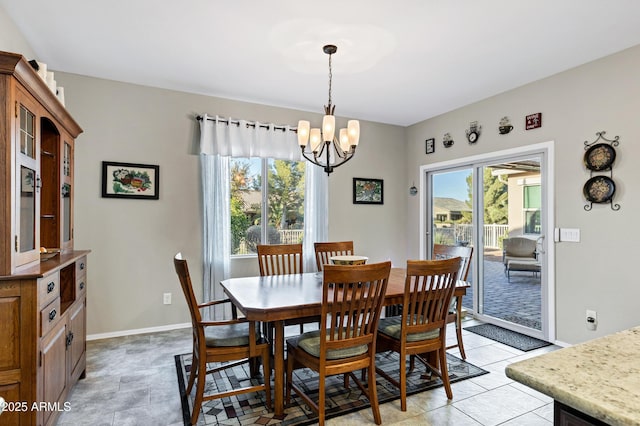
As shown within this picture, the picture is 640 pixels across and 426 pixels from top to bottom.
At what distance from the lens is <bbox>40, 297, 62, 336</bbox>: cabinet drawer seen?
185cm

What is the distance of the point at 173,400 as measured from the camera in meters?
2.46

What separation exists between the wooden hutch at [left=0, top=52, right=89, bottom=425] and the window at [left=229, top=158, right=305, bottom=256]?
204 cm

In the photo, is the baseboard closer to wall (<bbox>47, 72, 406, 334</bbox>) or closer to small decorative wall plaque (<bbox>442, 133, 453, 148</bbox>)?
wall (<bbox>47, 72, 406, 334</bbox>)

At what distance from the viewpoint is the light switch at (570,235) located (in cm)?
334

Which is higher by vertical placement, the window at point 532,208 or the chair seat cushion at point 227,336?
the window at point 532,208

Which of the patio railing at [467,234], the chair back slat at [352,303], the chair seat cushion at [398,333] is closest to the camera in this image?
the chair back slat at [352,303]

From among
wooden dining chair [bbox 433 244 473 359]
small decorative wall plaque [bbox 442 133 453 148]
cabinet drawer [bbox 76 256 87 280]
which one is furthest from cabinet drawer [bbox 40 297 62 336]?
small decorative wall plaque [bbox 442 133 453 148]

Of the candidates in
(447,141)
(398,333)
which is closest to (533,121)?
(447,141)

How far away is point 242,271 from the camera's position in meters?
4.34

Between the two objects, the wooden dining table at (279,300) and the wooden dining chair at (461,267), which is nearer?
the wooden dining table at (279,300)

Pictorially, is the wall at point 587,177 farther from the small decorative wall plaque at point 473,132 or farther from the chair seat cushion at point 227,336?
the chair seat cushion at point 227,336

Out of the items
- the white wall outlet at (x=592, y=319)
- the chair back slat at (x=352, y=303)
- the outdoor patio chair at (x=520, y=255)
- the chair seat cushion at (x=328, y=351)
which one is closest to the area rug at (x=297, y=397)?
the chair seat cushion at (x=328, y=351)

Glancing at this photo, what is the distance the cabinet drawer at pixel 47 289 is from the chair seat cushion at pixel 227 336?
2.90 ft

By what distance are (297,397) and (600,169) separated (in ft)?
10.4
